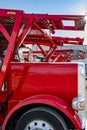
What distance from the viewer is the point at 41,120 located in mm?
5582

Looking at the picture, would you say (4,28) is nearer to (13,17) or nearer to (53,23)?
(13,17)

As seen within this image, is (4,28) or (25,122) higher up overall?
(4,28)

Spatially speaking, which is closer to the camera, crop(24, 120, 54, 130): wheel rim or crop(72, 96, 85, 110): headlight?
crop(24, 120, 54, 130): wheel rim

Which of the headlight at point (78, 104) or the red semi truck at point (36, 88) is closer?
the red semi truck at point (36, 88)

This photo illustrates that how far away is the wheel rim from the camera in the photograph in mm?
5555

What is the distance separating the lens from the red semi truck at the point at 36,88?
221 inches

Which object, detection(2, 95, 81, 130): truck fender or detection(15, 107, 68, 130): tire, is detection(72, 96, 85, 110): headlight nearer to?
detection(2, 95, 81, 130): truck fender

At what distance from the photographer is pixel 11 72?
6.14 m

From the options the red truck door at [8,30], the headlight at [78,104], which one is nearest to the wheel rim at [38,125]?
the headlight at [78,104]

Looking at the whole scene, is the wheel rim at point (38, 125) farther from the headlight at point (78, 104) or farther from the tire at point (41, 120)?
the headlight at point (78, 104)

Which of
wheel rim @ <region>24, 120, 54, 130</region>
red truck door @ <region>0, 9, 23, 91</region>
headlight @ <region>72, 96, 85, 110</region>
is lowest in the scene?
wheel rim @ <region>24, 120, 54, 130</region>

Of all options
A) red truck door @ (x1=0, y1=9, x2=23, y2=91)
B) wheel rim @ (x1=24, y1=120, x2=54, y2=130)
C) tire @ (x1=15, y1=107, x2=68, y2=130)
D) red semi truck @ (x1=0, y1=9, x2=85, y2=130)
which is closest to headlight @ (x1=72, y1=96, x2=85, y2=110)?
red semi truck @ (x1=0, y1=9, x2=85, y2=130)

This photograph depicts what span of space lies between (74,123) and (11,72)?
146cm

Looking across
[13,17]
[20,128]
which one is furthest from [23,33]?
[20,128]
